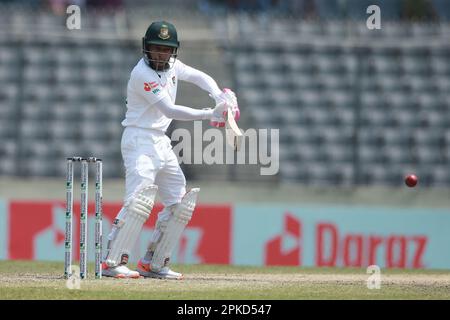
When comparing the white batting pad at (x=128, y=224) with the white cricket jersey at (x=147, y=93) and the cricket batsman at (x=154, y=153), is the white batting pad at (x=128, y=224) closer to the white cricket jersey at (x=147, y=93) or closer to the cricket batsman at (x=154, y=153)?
the cricket batsman at (x=154, y=153)

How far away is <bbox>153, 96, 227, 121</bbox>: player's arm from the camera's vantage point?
761 centimetres

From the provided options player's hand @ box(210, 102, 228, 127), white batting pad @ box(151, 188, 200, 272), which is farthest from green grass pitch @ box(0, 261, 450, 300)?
player's hand @ box(210, 102, 228, 127)

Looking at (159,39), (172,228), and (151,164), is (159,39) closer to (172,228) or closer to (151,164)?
(151,164)

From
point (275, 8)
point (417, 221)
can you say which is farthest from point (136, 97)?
point (275, 8)

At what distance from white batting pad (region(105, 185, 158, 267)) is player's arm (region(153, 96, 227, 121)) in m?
0.51

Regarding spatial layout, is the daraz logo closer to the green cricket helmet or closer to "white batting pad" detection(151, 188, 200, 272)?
the green cricket helmet

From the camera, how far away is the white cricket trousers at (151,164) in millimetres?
7664

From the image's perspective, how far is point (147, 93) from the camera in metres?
7.63

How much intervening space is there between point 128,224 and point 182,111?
0.84m

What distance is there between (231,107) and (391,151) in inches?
235

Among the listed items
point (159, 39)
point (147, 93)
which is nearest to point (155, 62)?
point (159, 39)

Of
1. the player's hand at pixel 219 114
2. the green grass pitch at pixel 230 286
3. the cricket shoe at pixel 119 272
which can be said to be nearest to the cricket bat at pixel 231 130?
the player's hand at pixel 219 114

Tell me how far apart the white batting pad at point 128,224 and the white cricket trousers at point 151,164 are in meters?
0.07

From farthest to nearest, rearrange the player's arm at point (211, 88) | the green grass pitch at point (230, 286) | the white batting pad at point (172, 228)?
1. the white batting pad at point (172, 228)
2. the player's arm at point (211, 88)
3. the green grass pitch at point (230, 286)
